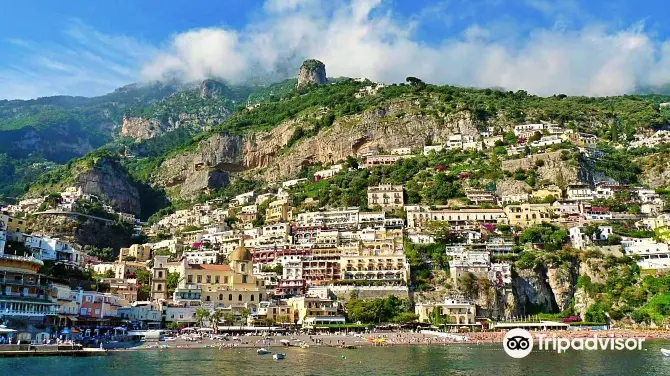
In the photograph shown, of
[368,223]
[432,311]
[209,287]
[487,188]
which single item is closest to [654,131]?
[487,188]

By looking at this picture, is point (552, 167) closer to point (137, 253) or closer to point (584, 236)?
point (584, 236)

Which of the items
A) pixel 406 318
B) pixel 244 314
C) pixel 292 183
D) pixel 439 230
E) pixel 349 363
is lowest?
pixel 349 363

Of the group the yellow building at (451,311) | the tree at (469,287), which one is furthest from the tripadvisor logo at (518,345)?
the tree at (469,287)

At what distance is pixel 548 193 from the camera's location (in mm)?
95688

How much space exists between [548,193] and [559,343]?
1723 inches

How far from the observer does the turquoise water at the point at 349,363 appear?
129 ft

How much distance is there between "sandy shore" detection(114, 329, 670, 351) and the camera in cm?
5797

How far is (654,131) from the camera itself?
121062mm

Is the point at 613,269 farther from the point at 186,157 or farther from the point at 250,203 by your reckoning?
the point at 186,157

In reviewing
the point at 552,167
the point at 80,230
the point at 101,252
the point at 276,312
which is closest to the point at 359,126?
the point at 552,167

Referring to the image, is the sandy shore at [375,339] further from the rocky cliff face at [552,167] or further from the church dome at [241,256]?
the rocky cliff face at [552,167]

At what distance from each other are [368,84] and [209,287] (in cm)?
9996

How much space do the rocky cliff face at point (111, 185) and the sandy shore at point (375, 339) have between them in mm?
68376

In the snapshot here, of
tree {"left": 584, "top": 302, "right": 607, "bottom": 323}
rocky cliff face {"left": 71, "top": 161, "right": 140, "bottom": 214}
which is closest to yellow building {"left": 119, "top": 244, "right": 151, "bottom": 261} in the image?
rocky cliff face {"left": 71, "top": 161, "right": 140, "bottom": 214}
